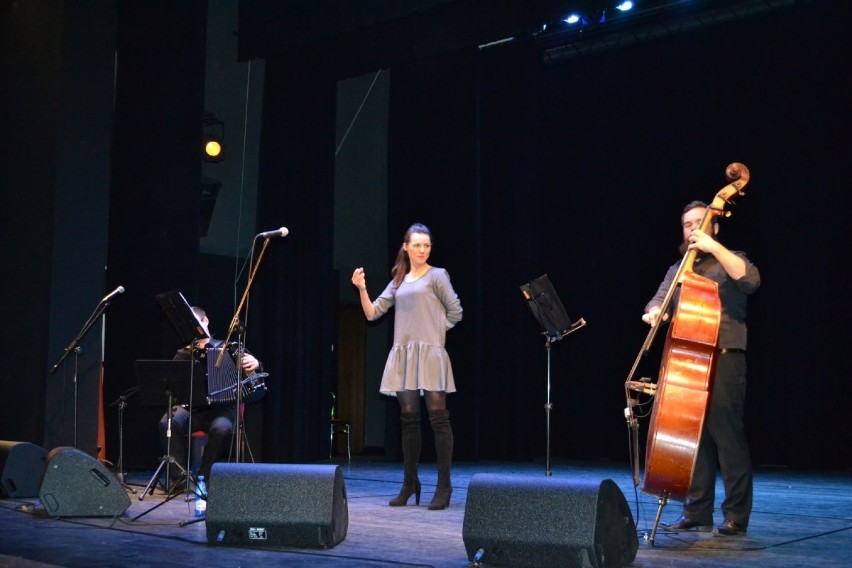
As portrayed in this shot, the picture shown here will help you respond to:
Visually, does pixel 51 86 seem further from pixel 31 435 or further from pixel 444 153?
pixel 444 153

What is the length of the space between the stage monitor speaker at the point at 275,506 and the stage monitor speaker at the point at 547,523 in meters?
0.68

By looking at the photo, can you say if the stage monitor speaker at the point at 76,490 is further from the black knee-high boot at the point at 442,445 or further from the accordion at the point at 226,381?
the black knee-high boot at the point at 442,445

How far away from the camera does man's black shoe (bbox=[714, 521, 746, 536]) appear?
4.19 meters

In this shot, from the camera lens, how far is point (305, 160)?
9.95m

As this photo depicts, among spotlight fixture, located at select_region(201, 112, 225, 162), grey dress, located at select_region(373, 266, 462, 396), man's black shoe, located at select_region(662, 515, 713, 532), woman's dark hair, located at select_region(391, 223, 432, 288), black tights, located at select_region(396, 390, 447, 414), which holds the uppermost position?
spotlight fixture, located at select_region(201, 112, 225, 162)

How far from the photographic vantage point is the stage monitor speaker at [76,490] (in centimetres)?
495

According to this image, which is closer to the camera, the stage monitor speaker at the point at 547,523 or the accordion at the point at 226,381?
the stage monitor speaker at the point at 547,523

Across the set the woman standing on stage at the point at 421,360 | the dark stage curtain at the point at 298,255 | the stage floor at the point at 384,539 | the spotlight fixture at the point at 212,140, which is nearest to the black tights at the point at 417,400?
the woman standing on stage at the point at 421,360

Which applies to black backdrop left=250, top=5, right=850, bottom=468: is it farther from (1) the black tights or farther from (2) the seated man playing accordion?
(1) the black tights

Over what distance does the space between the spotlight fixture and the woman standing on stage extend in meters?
4.59

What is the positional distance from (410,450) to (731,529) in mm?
1867

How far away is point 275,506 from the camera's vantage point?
3.87 m

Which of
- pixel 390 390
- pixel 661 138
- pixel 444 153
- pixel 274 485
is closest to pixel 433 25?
pixel 444 153

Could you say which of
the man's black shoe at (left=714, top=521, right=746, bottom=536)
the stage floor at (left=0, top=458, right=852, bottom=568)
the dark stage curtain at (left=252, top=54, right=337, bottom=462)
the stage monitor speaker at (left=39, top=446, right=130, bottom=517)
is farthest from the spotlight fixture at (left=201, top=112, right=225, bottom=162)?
the man's black shoe at (left=714, top=521, right=746, bottom=536)
